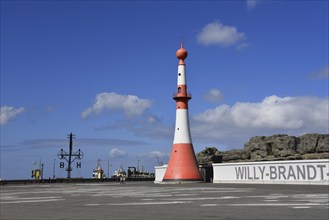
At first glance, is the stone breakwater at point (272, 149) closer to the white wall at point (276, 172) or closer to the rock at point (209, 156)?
the rock at point (209, 156)

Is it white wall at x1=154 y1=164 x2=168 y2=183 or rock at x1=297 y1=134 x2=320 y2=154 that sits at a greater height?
rock at x1=297 y1=134 x2=320 y2=154

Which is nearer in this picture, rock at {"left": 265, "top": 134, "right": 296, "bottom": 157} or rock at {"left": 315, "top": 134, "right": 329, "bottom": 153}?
rock at {"left": 315, "top": 134, "right": 329, "bottom": 153}

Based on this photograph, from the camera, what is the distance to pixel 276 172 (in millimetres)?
40094

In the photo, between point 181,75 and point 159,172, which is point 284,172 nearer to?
point 181,75

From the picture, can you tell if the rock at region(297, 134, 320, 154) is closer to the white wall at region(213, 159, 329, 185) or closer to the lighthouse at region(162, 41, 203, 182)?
the white wall at region(213, 159, 329, 185)

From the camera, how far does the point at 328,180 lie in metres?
34.8

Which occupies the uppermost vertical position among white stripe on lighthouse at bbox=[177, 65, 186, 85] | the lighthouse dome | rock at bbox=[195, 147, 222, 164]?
the lighthouse dome

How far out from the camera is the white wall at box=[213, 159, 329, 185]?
3599cm

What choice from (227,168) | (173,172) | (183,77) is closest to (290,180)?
(227,168)

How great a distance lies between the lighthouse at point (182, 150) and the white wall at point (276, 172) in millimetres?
3398

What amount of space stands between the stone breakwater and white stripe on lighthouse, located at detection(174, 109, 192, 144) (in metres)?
24.2

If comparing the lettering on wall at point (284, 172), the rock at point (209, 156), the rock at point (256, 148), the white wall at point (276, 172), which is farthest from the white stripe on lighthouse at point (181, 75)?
the rock at point (256, 148)

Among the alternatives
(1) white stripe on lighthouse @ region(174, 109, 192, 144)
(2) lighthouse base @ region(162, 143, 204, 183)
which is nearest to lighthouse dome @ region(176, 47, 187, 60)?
(1) white stripe on lighthouse @ region(174, 109, 192, 144)

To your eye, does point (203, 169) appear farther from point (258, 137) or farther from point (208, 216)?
point (208, 216)
